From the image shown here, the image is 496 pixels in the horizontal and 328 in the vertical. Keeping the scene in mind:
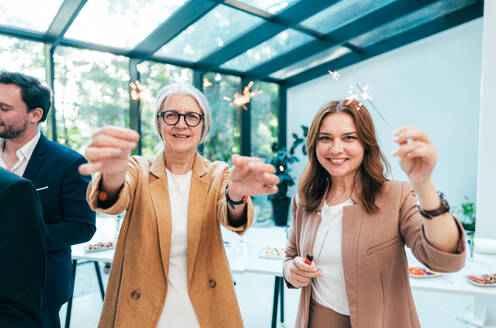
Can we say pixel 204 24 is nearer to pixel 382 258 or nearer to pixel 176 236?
pixel 176 236

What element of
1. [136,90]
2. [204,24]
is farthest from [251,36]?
[136,90]

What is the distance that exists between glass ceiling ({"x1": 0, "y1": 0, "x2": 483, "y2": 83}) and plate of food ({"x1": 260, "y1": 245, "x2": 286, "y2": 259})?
2528mm

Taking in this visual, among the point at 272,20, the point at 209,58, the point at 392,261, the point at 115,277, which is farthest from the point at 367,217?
the point at 209,58

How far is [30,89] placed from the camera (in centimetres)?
145

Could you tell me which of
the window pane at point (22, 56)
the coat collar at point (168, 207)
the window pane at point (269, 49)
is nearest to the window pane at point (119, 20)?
the window pane at point (22, 56)

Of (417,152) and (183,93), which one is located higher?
(183,93)

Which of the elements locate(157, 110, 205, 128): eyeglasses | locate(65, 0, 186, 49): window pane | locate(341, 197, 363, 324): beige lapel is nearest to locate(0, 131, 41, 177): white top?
locate(157, 110, 205, 128): eyeglasses

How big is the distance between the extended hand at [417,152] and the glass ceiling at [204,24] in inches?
113

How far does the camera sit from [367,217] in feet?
3.77

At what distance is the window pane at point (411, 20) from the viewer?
3.97m

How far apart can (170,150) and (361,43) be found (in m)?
4.79

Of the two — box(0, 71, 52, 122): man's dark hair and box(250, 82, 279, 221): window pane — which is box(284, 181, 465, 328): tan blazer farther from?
box(250, 82, 279, 221): window pane

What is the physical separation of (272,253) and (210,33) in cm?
307

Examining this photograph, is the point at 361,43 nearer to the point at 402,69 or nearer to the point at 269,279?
the point at 402,69
